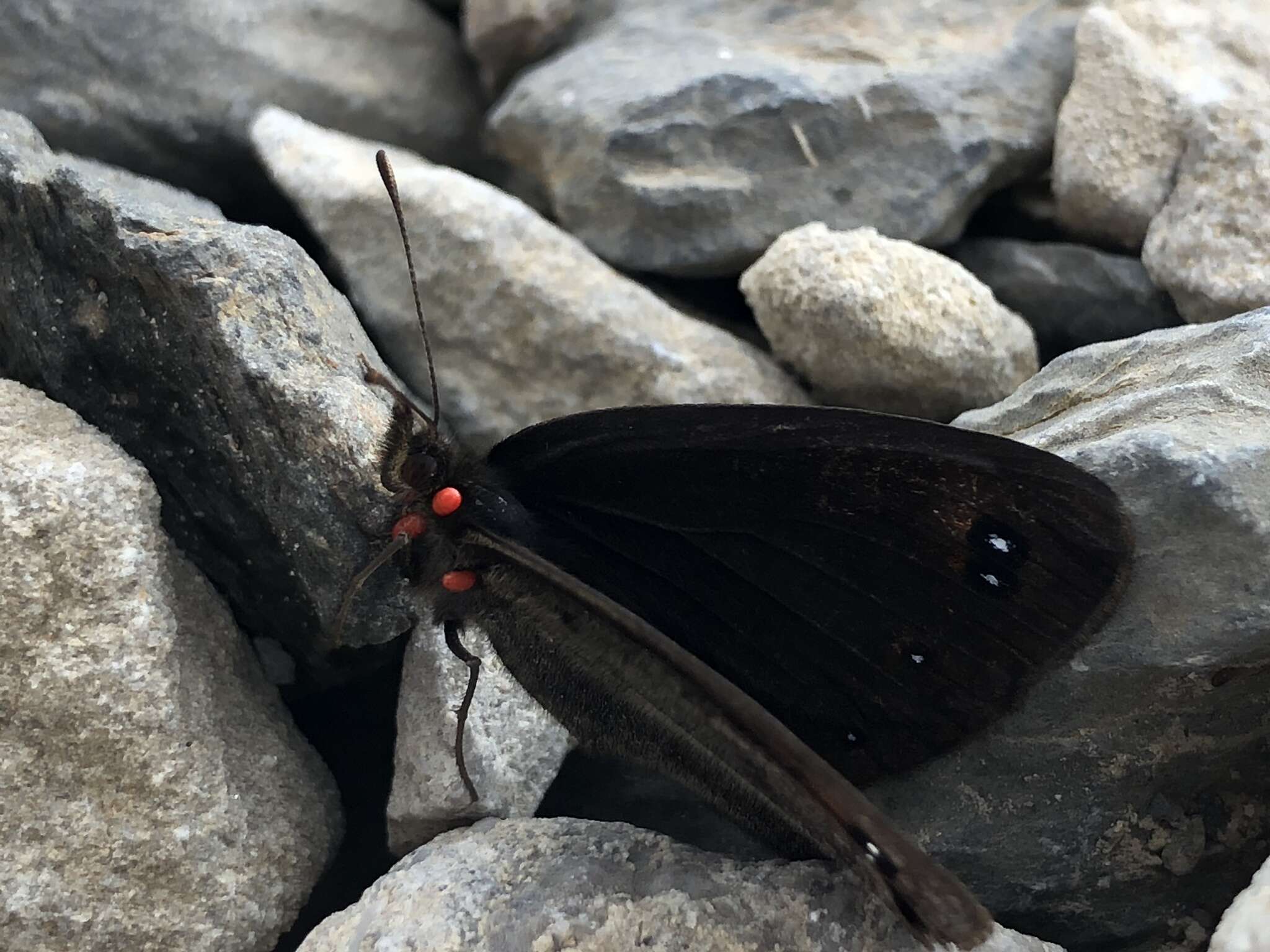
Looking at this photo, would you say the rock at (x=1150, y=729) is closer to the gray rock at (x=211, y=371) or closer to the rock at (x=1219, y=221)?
the rock at (x=1219, y=221)

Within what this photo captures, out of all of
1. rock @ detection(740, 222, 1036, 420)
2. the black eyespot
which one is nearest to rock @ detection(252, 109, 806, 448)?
rock @ detection(740, 222, 1036, 420)

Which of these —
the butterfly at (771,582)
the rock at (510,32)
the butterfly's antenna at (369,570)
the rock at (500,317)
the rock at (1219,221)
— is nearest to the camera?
the butterfly at (771,582)

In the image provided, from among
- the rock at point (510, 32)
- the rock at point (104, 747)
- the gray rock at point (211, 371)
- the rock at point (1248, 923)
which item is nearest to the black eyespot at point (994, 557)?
the rock at point (1248, 923)

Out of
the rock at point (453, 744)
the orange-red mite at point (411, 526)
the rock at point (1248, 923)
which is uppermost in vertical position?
the orange-red mite at point (411, 526)

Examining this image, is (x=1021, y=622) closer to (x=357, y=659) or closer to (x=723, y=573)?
(x=723, y=573)

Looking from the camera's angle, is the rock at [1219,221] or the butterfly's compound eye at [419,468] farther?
the rock at [1219,221]

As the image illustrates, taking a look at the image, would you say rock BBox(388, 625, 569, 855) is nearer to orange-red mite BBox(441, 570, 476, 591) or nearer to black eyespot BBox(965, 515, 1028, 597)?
orange-red mite BBox(441, 570, 476, 591)
